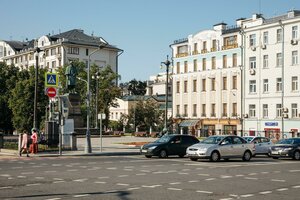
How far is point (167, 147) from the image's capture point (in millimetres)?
31984

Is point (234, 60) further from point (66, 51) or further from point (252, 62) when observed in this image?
point (66, 51)

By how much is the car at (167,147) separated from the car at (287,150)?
5.21m

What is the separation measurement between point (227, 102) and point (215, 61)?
6927mm

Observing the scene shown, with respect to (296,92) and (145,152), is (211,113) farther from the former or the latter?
(145,152)

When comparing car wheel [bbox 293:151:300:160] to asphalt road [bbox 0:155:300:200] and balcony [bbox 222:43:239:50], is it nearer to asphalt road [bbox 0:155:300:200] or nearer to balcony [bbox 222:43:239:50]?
asphalt road [bbox 0:155:300:200]

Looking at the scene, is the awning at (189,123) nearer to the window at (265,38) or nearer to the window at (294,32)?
the window at (265,38)

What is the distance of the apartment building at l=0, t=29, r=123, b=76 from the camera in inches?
4439

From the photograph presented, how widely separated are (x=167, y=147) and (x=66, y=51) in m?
82.6

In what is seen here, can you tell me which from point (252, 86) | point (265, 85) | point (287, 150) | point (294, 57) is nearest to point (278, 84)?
point (265, 85)

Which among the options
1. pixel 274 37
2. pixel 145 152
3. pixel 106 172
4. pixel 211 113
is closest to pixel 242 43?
pixel 274 37

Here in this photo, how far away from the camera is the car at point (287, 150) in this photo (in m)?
31.8

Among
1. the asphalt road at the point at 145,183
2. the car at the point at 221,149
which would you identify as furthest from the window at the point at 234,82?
the asphalt road at the point at 145,183

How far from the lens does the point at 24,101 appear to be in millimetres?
73062

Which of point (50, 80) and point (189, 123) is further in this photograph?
point (189, 123)
